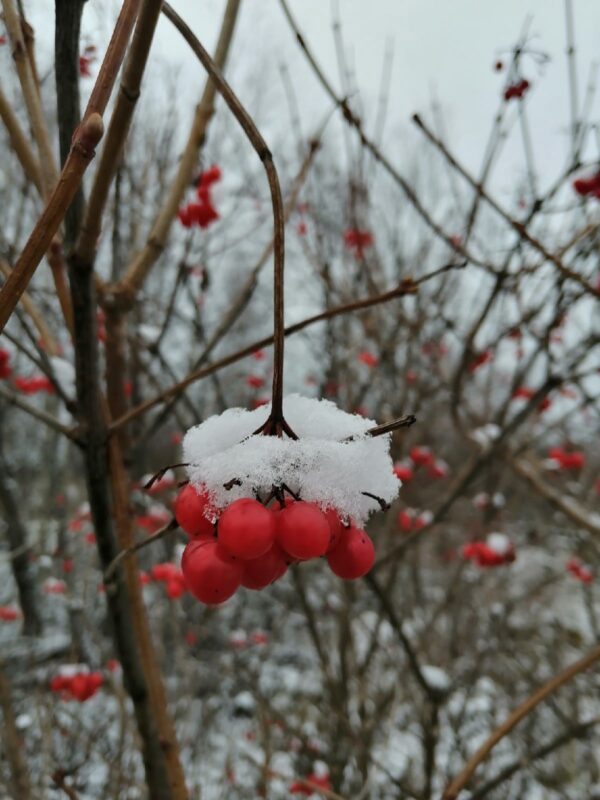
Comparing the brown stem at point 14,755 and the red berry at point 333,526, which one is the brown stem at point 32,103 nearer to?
the red berry at point 333,526

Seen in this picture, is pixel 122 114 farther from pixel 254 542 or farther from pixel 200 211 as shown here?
pixel 200 211

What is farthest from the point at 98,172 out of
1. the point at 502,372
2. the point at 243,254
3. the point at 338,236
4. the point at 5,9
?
the point at 243,254

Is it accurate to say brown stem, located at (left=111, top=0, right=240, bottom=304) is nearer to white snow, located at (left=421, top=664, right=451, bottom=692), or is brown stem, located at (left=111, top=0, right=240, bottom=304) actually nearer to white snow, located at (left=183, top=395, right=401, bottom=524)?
white snow, located at (left=183, top=395, right=401, bottom=524)

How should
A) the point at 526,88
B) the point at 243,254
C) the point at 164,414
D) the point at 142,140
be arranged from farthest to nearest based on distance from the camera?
the point at 243,254
the point at 142,140
the point at 526,88
the point at 164,414

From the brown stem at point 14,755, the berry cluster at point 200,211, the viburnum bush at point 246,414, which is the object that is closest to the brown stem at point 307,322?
the viburnum bush at point 246,414

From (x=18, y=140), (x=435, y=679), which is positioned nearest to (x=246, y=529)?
(x=18, y=140)

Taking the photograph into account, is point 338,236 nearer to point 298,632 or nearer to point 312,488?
point 312,488

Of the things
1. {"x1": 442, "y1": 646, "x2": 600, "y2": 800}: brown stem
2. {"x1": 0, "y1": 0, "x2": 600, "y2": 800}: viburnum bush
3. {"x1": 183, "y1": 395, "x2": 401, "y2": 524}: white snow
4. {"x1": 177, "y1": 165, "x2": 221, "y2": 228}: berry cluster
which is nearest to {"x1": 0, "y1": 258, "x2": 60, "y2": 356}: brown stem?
{"x1": 0, "y1": 0, "x2": 600, "y2": 800}: viburnum bush
